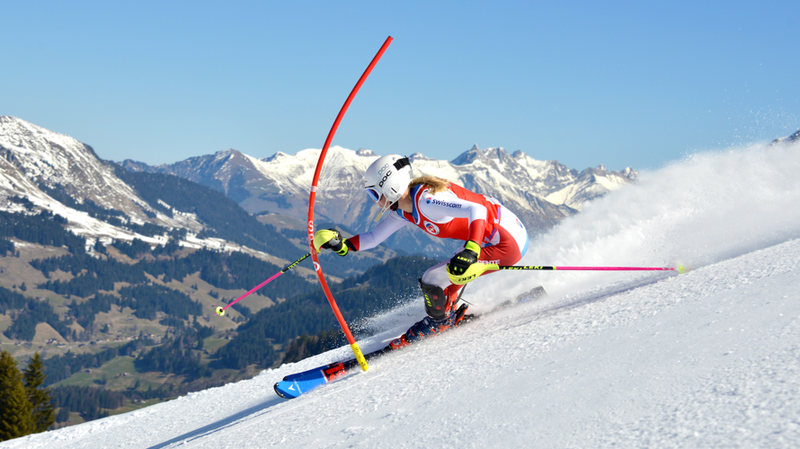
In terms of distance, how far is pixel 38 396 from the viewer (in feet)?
159

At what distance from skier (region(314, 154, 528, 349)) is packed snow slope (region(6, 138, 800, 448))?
0.50 m

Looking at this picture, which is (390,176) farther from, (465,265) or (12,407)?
(12,407)

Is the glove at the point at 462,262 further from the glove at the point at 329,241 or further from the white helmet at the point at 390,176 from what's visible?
the glove at the point at 329,241

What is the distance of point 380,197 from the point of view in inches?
280

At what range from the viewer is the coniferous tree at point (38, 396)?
46.9 metres

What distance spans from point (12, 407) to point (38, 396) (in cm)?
854

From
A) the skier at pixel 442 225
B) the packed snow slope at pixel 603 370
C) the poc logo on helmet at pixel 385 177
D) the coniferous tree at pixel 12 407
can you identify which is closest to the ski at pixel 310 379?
the packed snow slope at pixel 603 370

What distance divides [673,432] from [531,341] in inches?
105

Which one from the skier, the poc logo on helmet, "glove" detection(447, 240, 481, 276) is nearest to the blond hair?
the skier

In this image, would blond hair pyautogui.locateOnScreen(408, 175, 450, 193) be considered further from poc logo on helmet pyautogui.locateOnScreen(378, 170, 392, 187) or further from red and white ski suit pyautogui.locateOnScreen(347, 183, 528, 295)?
poc logo on helmet pyautogui.locateOnScreen(378, 170, 392, 187)

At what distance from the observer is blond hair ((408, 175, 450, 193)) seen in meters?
6.81

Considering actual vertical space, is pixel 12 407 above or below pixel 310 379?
above

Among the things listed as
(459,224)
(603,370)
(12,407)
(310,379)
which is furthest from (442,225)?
(12,407)

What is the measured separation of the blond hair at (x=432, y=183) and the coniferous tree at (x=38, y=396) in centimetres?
5173
